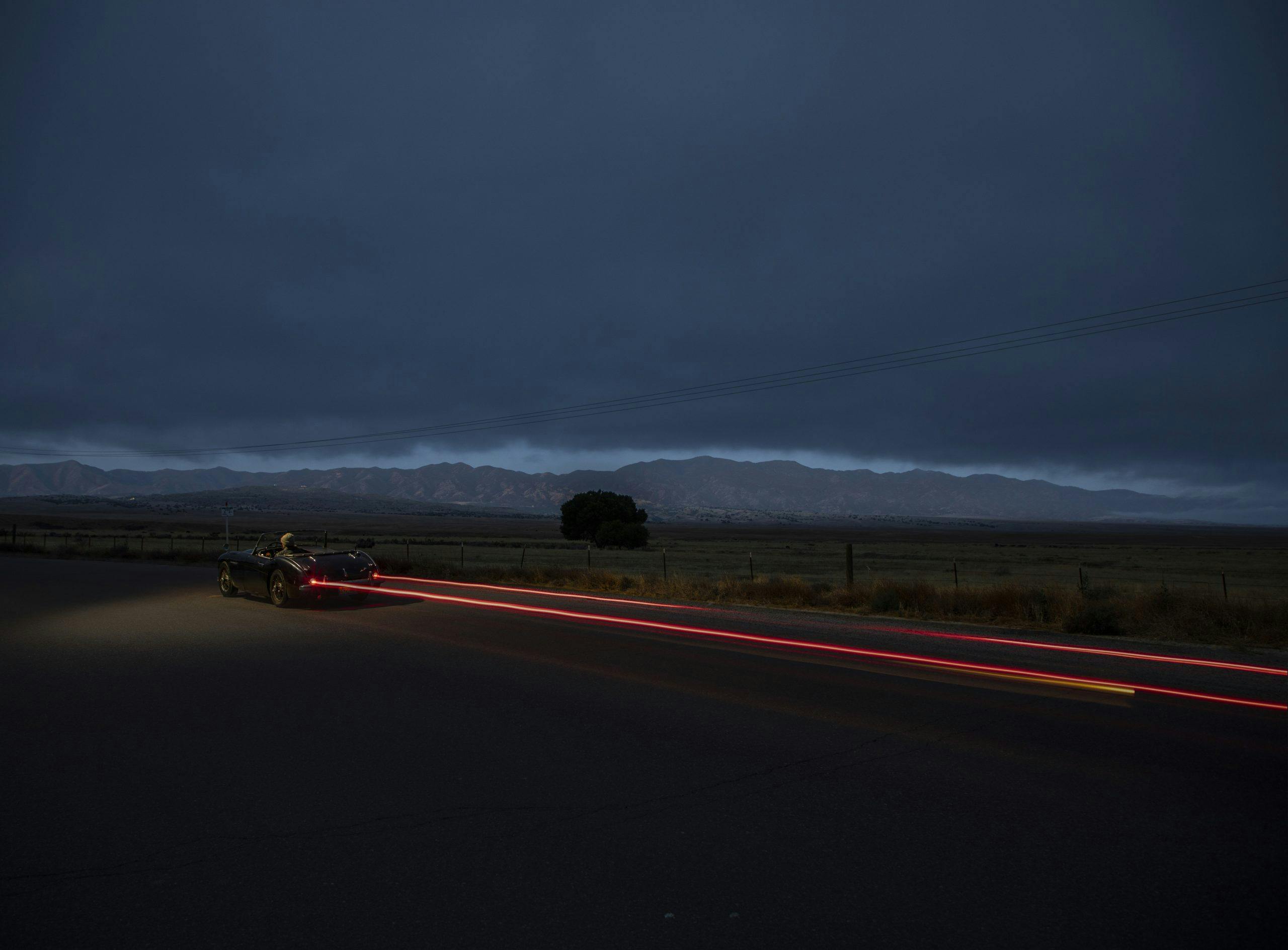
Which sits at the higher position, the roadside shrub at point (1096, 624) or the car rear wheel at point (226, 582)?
the car rear wheel at point (226, 582)

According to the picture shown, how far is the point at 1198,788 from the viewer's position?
5027 millimetres

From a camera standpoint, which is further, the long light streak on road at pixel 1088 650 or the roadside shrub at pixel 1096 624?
the roadside shrub at pixel 1096 624

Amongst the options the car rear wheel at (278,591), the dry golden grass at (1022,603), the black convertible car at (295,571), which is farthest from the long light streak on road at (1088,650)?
the car rear wheel at (278,591)

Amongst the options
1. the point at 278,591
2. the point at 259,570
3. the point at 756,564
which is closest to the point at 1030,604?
the point at 278,591

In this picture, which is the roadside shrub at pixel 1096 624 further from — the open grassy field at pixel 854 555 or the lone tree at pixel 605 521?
the lone tree at pixel 605 521

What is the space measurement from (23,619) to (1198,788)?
17.4 metres

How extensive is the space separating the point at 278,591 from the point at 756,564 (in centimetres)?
3476

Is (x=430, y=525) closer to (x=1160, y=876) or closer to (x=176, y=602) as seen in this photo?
(x=176, y=602)

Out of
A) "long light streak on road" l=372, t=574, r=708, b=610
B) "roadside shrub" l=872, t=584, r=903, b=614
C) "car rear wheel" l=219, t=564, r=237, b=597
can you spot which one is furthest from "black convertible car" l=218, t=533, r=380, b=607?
"roadside shrub" l=872, t=584, r=903, b=614

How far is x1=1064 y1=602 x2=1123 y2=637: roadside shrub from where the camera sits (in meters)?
12.7

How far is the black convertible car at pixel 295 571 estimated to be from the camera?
1498cm

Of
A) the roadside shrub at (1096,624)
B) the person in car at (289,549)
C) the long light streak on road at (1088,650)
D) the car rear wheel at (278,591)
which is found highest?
the person in car at (289,549)

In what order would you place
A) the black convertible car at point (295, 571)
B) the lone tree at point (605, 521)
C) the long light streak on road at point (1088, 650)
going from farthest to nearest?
the lone tree at point (605, 521), the black convertible car at point (295, 571), the long light streak on road at point (1088, 650)

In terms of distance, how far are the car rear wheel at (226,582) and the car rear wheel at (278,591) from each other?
192 cm
